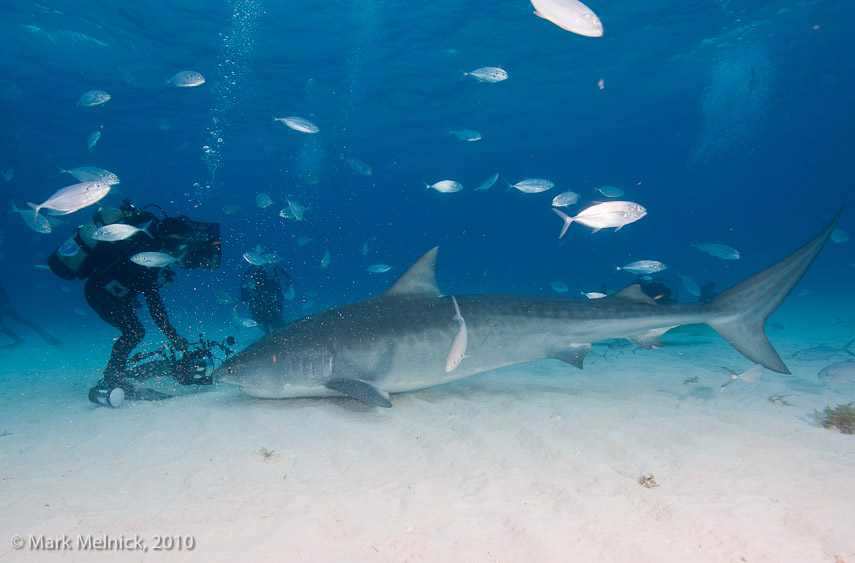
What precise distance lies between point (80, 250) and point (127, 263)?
592mm

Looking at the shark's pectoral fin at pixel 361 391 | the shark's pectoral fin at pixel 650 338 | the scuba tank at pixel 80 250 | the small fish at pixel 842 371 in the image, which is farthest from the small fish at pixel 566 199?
the scuba tank at pixel 80 250

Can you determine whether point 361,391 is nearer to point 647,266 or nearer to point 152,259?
point 152,259

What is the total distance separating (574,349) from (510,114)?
32.2 m

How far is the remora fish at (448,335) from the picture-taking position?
5039 millimetres

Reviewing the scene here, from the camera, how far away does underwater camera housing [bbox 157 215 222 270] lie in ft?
20.1

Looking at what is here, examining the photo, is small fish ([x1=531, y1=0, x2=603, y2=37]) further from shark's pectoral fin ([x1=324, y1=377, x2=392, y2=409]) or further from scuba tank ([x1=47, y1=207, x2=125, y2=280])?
scuba tank ([x1=47, y1=207, x2=125, y2=280])

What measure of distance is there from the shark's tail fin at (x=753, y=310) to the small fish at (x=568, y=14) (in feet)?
12.0

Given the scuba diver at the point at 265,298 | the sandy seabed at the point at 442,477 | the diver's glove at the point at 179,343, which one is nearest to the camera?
the sandy seabed at the point at 442,477

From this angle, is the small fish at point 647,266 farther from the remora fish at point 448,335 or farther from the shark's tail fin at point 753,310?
the shark's tail fin at point 753,310

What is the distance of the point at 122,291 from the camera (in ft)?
20.3

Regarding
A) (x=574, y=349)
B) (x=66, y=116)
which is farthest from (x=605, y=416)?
(x=66, y=116)

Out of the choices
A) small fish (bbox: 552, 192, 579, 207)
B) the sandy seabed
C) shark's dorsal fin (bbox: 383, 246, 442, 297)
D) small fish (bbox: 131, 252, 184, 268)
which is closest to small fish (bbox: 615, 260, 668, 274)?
small fish (bbox: 552, 192, 579, 207)

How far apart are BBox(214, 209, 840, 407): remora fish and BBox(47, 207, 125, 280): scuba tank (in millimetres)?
2767

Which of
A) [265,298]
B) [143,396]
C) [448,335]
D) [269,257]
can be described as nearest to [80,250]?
[143,396]
